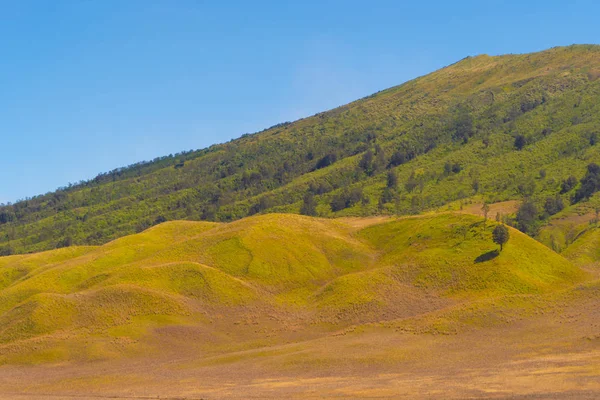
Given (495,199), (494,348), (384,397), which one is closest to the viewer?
(384,397)

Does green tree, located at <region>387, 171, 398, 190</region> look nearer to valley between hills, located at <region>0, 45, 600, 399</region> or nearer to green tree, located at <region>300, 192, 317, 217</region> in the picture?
green tree, located at <region>300, 192, 317, 217</region>

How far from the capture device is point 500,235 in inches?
3438

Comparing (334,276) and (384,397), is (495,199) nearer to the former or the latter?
(334,276)

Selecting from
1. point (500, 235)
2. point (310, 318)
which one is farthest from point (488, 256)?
point (310, 318)

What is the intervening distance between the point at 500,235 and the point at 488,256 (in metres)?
3.23

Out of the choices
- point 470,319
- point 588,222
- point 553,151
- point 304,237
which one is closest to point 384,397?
point 470,319

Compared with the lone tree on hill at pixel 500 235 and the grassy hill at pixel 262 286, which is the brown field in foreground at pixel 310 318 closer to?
the grassy hill at pixel 262 286

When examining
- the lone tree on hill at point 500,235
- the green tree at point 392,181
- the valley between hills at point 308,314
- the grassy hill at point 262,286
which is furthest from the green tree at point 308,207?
the lone tree on hill at point 500,235

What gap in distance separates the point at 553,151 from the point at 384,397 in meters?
157

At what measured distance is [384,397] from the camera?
155 feet

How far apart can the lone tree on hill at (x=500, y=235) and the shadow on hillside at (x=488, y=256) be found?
4.85 ft

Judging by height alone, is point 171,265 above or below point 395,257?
above

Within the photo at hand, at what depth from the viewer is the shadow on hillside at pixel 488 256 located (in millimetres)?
86375

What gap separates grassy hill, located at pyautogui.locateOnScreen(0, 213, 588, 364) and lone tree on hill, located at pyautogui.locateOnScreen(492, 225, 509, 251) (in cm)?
165
